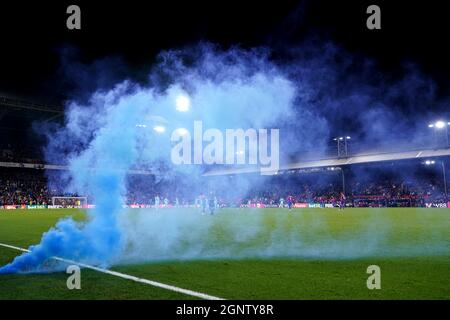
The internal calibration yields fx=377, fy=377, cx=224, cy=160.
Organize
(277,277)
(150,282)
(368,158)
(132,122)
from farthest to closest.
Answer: (368,158) < (132,122) < (277,277) < (150,282)

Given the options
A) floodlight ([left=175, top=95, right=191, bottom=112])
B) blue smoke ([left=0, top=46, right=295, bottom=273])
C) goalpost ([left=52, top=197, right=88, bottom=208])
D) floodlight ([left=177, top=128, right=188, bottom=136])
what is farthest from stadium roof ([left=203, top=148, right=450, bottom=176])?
floodlight ([left=175, top=95, right=191, bottom=112])

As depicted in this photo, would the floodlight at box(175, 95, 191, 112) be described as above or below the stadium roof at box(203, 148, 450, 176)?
below

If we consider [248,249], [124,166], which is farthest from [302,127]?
[124,166]

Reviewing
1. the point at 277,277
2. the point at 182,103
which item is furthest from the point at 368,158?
the point at 277,277

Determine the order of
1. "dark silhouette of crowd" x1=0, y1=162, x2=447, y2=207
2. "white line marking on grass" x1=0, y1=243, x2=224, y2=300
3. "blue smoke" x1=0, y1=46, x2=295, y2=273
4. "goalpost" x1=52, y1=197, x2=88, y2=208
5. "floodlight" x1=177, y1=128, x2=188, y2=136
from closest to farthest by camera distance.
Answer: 1. "white line marking on grass" x1=0, y1=243, x2=224, y2=300
2. "blue smoke" x1=0, y1=46, x2=295, y2=273
3. "floodlight" x1=177, y1=128, x2=188, y2=136
4. "dark silhouette of crowd" x1=0, y1=162, x2=447, y2=207
5. "goalpost" x1=52, y1=197, x2=88, y2=208

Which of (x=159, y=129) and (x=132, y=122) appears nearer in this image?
(x=132, y=122)

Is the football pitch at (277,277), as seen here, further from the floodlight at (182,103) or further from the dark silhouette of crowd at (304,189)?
the dark silhouette of crowd at (304,189)

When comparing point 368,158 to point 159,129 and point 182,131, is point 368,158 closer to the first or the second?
point 182,131

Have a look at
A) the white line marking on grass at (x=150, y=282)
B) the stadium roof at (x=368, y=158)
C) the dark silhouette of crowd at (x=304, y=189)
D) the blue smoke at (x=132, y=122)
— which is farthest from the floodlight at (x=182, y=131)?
the stadium roof at (x=368, y=158)

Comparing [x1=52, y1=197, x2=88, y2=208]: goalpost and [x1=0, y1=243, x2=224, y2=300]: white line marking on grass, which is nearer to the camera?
[x1=0, y1=243, x2=224, y2=300]: white line marking on grass

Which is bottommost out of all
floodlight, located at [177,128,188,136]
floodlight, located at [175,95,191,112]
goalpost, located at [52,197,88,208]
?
goalpost, located at [52,197,88,208]

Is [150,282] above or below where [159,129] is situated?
below

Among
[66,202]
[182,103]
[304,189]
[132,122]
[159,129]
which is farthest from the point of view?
[304,189]

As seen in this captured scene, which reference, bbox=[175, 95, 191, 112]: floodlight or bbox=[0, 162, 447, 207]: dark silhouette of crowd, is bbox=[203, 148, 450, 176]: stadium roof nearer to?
bbox=[0, 162, 447, 207]: dark silhouette of crowd
